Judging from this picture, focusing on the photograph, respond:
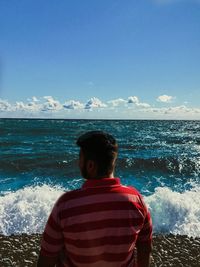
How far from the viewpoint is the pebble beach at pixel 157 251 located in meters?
6.58

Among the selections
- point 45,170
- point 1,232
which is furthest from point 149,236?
point 45,170

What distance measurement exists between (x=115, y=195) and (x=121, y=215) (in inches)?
4.4

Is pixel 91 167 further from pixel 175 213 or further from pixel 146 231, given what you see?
pixel 175 213

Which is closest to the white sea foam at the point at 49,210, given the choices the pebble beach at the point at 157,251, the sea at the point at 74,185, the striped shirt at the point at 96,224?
the sea at the point at 74,185

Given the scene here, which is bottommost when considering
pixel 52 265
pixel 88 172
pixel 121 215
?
pixel 52 265

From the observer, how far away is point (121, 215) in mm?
2137

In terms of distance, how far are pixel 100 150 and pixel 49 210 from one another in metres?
8.16

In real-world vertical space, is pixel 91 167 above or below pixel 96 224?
above

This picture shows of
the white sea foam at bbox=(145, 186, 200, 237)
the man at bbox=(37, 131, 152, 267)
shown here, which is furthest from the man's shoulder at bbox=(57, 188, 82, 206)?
the white sea foam at bbox=(145, 186, 200, 237)

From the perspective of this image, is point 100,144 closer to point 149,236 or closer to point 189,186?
point 149,236

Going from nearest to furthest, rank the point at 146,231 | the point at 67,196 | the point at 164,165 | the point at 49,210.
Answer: the point at 67,196 → the point at 146,231 → the point at 49,210 → the point at 164,165

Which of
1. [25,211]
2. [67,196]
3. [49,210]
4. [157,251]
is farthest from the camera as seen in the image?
[49,210]

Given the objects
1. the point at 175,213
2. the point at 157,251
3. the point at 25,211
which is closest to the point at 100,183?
the point at 157,251

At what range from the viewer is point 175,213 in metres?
10.1
